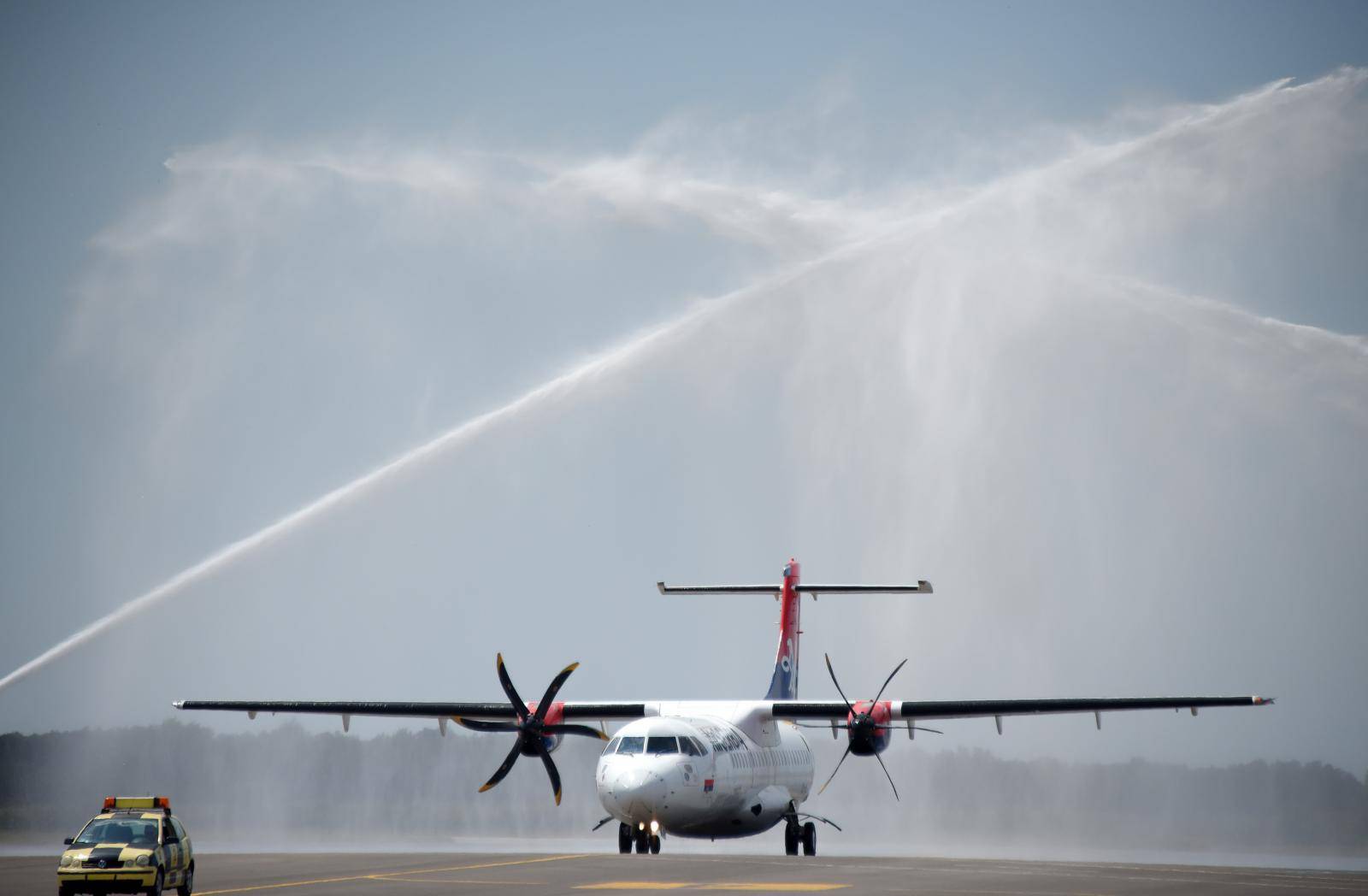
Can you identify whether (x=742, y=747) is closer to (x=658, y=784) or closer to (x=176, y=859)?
(x=658, y=784)

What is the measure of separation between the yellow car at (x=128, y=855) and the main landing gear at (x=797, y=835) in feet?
60.8

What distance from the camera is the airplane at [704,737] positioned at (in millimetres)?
29359

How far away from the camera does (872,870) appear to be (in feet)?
78.4

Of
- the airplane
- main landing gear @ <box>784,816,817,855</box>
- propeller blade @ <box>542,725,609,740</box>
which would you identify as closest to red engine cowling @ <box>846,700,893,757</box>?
the airplane

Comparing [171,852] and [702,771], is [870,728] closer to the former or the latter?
[702,771]

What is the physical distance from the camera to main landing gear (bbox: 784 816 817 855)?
1383 inches

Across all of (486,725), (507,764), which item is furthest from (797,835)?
(486,725)

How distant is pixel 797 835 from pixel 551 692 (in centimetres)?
751

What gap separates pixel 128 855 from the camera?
17719 mm

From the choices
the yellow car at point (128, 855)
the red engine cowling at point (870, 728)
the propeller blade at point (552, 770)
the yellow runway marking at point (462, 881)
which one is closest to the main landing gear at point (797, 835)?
the red engine cowling at point (870, 728)

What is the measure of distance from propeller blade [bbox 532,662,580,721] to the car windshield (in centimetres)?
1430

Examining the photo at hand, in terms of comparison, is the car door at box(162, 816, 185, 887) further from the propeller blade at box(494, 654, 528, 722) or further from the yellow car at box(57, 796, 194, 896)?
the propeller blade at box(494, 654, 528, 722)

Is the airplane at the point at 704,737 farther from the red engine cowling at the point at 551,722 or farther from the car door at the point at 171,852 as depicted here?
the car door at the point at 171,852

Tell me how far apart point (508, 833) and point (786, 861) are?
28.3 meters
